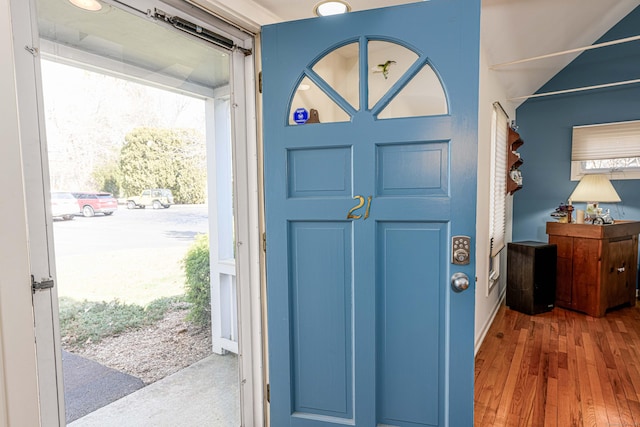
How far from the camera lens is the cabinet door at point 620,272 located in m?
3.49

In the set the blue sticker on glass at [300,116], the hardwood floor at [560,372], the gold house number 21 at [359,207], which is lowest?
the hardwood floor at [560,372]

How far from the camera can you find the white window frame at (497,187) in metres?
3.16

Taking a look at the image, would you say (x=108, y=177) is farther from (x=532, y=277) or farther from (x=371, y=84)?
(x=532, y=277)

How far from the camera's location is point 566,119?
4215mm

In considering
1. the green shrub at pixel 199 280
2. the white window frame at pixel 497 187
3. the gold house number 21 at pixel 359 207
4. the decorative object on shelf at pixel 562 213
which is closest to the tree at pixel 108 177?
the green shrub at pixel 199 280

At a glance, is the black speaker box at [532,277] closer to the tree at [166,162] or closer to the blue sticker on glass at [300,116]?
the blue sticker on glass at [300,116]

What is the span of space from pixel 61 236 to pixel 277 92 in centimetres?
105

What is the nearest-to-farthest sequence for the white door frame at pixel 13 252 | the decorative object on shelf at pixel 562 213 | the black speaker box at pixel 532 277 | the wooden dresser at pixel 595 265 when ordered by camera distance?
the white door frame at pixel 13 252 < the wooden dresser at pixel 595 265 < the black speaker box at pixel 532 277 < the decorative object on shelf at pixel 562 213

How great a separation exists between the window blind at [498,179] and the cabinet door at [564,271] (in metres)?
0.57

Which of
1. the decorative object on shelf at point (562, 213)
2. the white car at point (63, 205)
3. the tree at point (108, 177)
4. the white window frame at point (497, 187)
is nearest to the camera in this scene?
the white car at point (63, 205)

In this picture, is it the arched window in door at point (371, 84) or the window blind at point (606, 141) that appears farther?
the window blind at point (606, 141)

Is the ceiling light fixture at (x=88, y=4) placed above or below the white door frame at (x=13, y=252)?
above

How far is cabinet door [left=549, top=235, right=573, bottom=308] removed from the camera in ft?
12.0

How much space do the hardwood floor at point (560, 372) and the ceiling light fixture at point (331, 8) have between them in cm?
236
